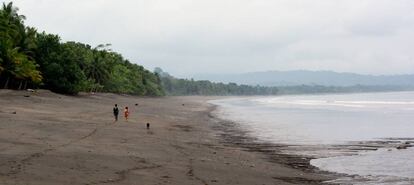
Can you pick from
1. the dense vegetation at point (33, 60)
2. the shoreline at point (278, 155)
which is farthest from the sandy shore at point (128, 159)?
the dense vegetation at point (33, 60)

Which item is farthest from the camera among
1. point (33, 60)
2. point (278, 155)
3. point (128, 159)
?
point (33, 60)

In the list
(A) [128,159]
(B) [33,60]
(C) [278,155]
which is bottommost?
(C) [278,155]

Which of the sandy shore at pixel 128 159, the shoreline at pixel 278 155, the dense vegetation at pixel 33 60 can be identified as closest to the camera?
the sandy shore at pixel 128 159

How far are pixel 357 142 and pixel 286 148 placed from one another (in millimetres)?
6449

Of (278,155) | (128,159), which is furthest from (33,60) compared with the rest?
(128,159)

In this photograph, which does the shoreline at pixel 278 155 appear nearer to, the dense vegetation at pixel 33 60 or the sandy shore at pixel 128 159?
the sandy shore at pixel 128 159

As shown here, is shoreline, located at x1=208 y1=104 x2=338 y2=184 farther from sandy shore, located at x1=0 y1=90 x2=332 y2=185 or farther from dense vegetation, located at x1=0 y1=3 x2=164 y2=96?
dense vegetation, located at x1=0 y1=3 x2=164 y2=96

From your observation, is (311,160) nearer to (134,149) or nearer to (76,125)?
(134,149)

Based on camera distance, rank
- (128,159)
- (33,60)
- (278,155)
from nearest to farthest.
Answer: (128,159) → (278,155) → (33,60)

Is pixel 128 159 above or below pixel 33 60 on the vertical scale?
below

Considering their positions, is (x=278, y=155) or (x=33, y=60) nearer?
(x=278, y=155)

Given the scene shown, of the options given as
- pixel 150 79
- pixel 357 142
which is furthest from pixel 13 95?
pixel 150 79

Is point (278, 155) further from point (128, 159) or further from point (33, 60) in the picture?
point (33, 60)

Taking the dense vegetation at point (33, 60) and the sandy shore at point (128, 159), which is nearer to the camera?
the sandy shore at point (128, 159)
